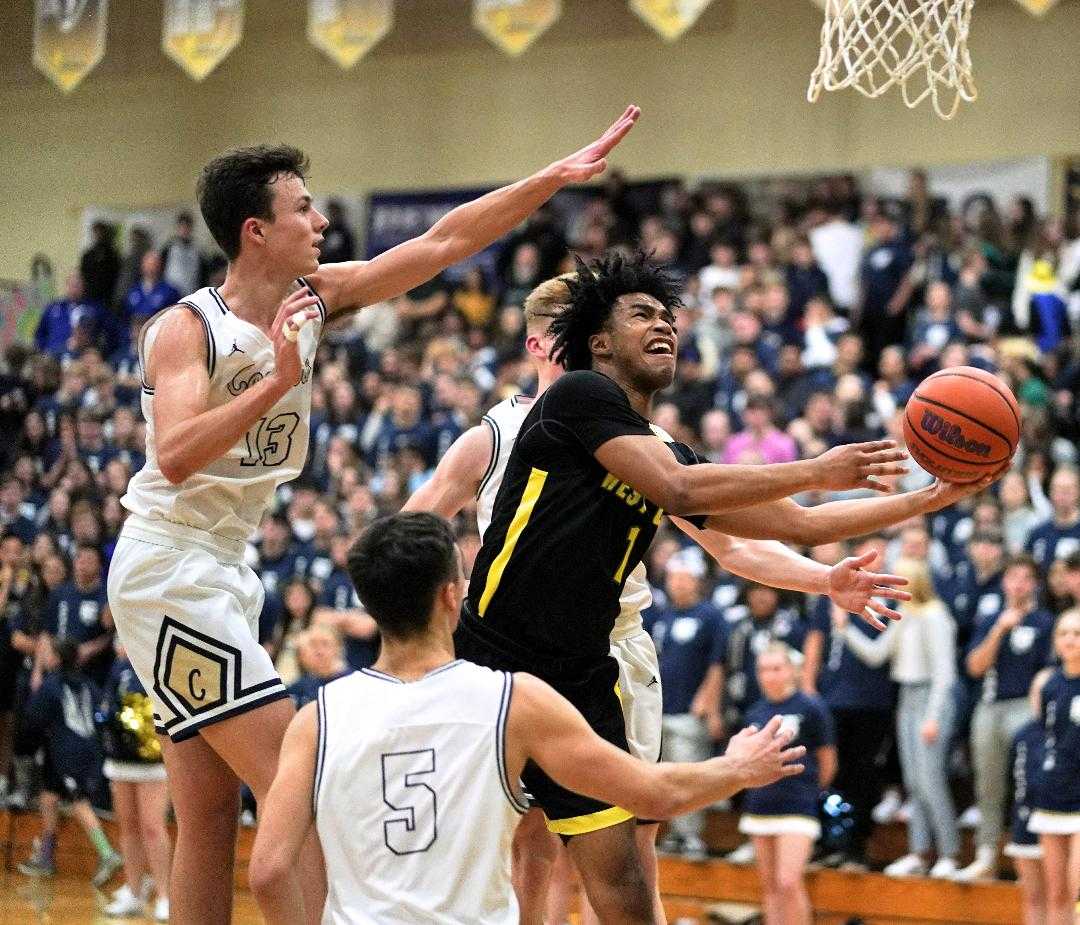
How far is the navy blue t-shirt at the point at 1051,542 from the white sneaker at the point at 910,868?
1825mm

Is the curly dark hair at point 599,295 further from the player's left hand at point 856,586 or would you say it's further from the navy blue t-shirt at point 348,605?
the navy blue t-shirt at point 348,605

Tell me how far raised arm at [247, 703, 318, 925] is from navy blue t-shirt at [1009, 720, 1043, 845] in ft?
20.8

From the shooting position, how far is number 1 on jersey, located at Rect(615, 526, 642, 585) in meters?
4.74

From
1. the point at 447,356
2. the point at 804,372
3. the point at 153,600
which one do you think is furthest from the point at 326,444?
the point at 153,600

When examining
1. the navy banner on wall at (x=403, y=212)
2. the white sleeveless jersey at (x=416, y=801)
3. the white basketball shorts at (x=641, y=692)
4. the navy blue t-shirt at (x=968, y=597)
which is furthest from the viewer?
the navy banner on wall at (x=403, y=212)

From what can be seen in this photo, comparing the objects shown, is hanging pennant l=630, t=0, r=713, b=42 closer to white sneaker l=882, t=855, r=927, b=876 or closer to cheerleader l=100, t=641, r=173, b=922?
cheerleader l=100, t=641, r=173, b=922

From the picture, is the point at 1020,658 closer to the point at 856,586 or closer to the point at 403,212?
the point at 856,586

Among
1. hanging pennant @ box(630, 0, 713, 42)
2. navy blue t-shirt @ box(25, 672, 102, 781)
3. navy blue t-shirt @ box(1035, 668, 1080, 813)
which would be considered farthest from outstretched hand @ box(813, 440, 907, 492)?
hanging pennant @ box(630, 0, 713, 42)

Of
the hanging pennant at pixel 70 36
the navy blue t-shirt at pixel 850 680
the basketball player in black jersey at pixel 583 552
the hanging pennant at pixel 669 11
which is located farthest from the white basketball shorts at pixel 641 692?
the hanging pennant at pixel 70 36

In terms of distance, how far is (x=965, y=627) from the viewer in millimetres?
10508

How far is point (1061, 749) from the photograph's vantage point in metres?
8.97

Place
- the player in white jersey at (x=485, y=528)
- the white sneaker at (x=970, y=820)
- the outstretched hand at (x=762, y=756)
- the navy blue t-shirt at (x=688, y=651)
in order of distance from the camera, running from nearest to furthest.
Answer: the outstretched hand at (x=762, y=756) → the player in white jersey at (x=485, y=528) → the white sneaker at (x=970, y=820) → the navy blue t-shirt at (x=688, y=651)

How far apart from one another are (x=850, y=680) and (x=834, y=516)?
5.97 meters

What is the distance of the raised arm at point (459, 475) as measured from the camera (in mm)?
5727
